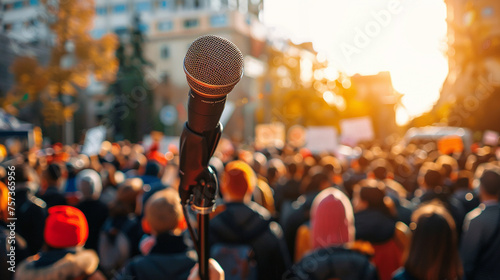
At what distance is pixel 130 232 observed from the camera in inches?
159

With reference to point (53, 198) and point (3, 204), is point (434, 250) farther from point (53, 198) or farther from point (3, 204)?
point (53, 198)

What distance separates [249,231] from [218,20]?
42.3 m

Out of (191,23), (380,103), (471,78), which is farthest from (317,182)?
(380,103)

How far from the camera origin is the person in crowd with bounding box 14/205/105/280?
2.54m

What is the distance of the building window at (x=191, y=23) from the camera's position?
45281 millimetres

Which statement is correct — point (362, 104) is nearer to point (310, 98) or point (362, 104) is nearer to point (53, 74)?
point (310, 98)

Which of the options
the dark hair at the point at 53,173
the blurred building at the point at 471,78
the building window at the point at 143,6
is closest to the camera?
the dark hair at the point at 53,173

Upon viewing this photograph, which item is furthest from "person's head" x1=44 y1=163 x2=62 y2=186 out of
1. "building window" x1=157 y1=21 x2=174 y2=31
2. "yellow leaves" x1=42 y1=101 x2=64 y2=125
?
"building window" x1=157 y1=21 x2=174 y2=31

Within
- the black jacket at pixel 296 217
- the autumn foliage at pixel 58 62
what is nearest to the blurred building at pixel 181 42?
the autumn foliage at pixel 58 62

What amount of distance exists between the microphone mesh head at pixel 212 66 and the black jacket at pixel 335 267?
172 cm

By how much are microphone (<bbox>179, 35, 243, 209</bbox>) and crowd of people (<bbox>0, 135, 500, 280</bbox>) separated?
1.19 feet

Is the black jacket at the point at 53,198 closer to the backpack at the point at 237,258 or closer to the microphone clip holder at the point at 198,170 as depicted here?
the backpack at the point at 237,258

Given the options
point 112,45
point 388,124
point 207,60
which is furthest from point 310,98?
point 207,60

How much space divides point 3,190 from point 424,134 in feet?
73.8
